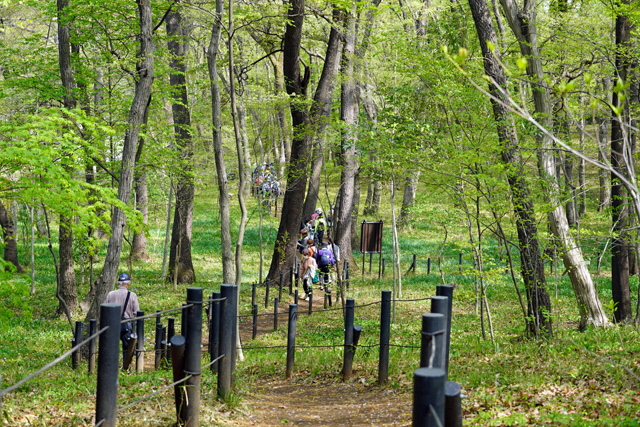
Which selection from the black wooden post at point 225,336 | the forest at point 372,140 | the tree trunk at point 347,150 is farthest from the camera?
the tree trunk at point 347,150

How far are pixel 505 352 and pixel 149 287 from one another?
42.0ft

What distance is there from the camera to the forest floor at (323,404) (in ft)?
19.5

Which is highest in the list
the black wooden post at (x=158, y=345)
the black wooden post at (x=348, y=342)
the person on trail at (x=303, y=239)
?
the person on trail at (x=303, y=239)

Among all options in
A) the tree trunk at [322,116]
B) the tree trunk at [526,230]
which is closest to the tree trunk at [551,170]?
the tree trunk at [526,230]

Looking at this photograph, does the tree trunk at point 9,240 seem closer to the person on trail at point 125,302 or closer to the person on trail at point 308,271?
the person on trail at point 308,271

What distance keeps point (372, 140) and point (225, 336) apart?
22.5ft

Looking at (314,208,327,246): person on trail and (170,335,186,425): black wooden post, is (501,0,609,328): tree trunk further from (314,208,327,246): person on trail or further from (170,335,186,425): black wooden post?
(314,208,327,246): person on trail

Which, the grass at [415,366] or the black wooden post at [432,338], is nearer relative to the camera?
the black wooden post at [432,338]

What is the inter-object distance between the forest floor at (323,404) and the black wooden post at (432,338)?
2.38 m

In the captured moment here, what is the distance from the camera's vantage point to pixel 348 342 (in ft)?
24.7

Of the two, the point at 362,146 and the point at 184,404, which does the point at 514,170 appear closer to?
the point at 362,146

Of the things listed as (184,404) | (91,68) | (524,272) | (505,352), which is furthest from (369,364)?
(91,68)

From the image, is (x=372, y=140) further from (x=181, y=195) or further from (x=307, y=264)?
(x=181, y=195)

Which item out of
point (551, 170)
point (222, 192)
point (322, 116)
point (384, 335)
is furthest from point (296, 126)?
point (384, 335)
